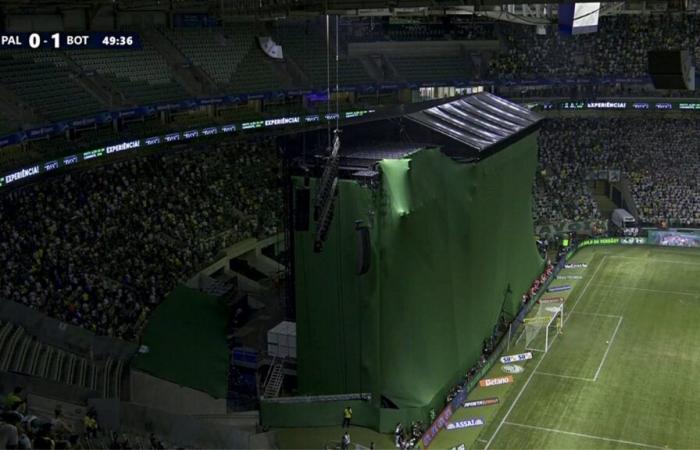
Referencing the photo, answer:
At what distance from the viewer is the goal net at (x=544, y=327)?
34.9 meters

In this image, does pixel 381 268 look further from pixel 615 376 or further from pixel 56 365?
pixel 615 376

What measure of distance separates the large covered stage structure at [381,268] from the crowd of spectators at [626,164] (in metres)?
22.6

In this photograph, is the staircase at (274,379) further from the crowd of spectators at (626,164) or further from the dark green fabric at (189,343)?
the crowd of spectators at (626,164)

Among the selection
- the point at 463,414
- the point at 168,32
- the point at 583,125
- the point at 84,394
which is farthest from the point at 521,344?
the point at 583,125

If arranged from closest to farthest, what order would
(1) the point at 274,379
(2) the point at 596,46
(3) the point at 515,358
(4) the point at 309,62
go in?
(1) the point at 274,379, (3) the point at 515,358, (4) the point at 309,62, (2) the point at 596,46

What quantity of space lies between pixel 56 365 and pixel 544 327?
18.5m

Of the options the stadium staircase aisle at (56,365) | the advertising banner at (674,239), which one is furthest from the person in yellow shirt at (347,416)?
the advertising banner at (674,239)

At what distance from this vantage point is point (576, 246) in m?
49.3

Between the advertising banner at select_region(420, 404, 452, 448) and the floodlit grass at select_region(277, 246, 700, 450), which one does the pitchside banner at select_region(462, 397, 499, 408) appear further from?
the advertising banner at select_region(420, 404, 452, 448)

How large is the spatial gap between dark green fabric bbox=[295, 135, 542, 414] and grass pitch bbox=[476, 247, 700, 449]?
2.40 meters

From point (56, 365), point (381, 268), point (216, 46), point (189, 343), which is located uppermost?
point (216, 46)

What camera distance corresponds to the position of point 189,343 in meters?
29.2

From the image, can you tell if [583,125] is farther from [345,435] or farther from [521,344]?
[345,435]

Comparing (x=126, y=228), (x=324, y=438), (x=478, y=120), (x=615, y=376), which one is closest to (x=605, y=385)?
(x=615, y=376)
